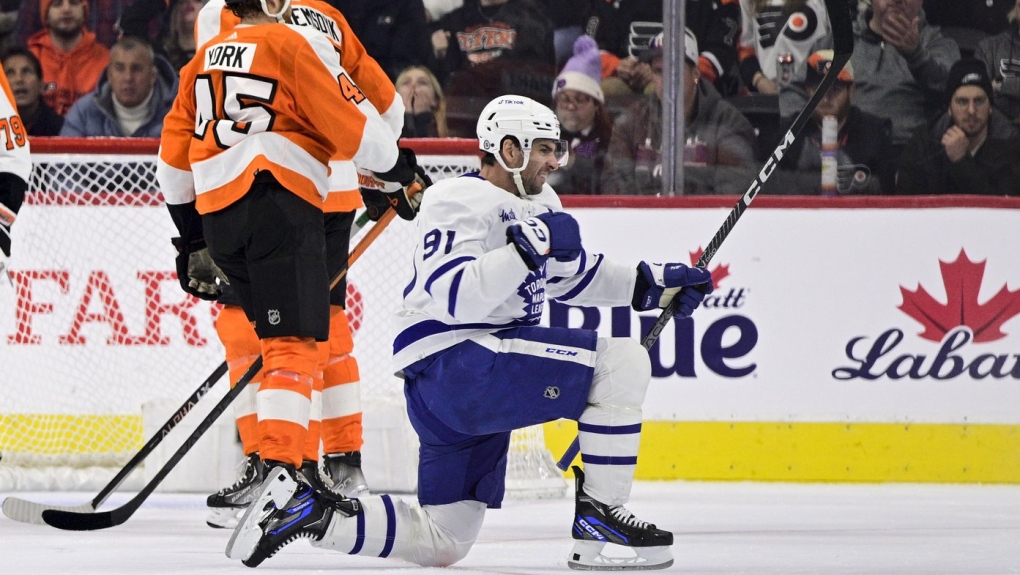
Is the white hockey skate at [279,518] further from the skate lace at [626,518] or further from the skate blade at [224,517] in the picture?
the skate blade at [224,517]

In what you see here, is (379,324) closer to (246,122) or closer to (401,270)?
(401,270)

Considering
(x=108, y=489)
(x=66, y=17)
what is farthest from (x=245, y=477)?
(x=66, y=17)

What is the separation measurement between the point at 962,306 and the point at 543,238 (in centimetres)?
225

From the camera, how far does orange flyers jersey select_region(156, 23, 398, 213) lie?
2.75 metres

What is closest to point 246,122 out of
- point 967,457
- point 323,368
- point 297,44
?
point 297,44

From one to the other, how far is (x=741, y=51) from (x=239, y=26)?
6.81ft

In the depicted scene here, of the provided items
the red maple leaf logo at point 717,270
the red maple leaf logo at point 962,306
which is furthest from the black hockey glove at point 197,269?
the red maple leaf logo at point 962,306

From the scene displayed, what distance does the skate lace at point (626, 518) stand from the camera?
7.93 ft

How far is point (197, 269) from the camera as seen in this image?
3156 millimetres

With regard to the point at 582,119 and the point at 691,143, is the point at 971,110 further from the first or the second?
the point at 582,119

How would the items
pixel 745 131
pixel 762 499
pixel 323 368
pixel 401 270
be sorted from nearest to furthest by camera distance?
pixel 323 368 < pixel 762 499 < pixel 401 270 < pixel 745 131

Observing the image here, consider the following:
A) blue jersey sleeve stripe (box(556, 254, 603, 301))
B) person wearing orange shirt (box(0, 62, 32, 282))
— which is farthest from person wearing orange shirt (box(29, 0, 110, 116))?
blue jersey sleeve stripe (box(556, 254, 603, 301))

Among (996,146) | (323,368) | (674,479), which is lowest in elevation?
(674,479)

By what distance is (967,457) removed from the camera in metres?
4.11
